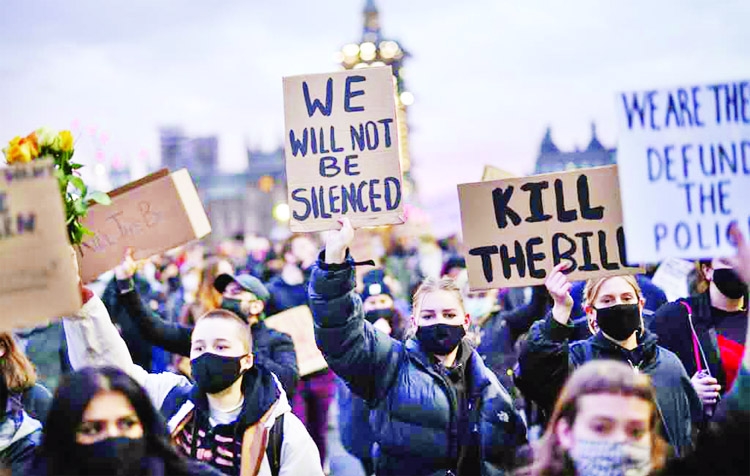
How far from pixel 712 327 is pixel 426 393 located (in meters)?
1.65

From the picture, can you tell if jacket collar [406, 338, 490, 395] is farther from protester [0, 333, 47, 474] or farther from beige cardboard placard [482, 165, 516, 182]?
beige cardboard placard [482, 165, 516, 182]

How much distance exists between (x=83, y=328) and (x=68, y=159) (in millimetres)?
639

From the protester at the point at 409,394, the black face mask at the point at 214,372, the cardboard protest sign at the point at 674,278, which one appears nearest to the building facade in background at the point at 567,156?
the cardboard protest sign at the point at 674,278

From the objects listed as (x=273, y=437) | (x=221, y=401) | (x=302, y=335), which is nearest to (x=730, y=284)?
(x=273, y=437)

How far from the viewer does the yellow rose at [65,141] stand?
12.5 feet

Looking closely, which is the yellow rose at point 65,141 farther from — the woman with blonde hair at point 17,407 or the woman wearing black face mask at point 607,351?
the woman wearing black face mask at point 607,351

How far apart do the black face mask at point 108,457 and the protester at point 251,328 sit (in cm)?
273

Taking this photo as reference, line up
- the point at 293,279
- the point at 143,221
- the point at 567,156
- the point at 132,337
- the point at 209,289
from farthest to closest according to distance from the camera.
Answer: the point at 567,156 < the point at 293,279 < the point at 132,337 < the point at 209,289 < the point at 143,221

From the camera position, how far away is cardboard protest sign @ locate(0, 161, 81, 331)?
314 centimetres

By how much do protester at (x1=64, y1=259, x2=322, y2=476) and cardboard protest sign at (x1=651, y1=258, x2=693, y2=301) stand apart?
11.6ft

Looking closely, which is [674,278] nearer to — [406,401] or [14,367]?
[406,401]

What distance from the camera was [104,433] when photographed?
3.09 m

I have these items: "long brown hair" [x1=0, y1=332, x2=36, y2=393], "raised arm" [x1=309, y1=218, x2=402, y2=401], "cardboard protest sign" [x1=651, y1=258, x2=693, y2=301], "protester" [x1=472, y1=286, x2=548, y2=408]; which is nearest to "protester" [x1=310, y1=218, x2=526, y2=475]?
"raised arm" [x1=309, y1=218, x2=402, y2=401]

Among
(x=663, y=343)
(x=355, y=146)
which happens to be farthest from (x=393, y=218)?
(x=663, y=343)
